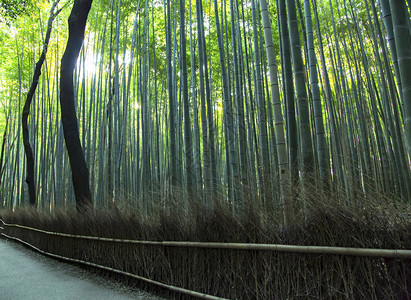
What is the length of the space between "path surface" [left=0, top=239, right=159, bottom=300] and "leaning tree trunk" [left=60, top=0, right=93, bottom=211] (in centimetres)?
95

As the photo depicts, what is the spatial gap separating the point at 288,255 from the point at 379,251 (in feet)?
1.62

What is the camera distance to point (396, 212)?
1339mm

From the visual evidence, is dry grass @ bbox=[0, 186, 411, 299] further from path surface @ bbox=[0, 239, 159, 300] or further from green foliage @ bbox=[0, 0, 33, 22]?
green foliage @ bbox=[0, 0, 33, 22]

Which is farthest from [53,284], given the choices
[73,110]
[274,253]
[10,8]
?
[10,8]

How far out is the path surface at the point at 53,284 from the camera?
8.82 feet

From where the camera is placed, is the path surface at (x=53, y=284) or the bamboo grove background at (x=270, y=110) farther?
the path surface at (x=53, y=284)

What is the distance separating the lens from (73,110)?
4719 millimetres

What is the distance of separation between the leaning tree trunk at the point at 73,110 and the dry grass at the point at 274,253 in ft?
5.14

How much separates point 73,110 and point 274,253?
12.8 feet

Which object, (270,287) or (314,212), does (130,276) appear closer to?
(270,287)

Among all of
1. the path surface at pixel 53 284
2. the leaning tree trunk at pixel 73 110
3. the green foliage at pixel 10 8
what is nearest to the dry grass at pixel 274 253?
the path surface at pixel 53 284

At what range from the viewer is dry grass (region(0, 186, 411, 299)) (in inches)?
53.7

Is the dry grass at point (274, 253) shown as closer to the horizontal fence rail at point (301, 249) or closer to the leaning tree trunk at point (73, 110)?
the horizontal fence rail at point (301, 249)

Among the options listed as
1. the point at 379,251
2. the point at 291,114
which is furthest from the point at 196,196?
the point at 379,251
